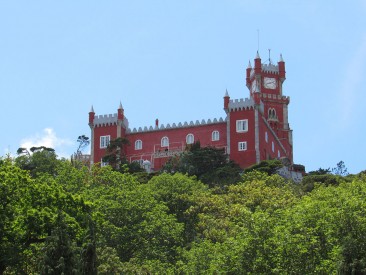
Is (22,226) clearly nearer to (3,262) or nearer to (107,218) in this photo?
(3,262)

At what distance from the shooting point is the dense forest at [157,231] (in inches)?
1199

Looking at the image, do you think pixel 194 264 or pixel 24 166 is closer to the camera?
pixel 194 264

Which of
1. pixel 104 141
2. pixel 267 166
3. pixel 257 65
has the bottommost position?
pixel 267 166

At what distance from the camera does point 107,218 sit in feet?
149

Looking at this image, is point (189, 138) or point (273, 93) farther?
point (273, 93)

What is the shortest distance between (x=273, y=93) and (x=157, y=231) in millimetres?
50435

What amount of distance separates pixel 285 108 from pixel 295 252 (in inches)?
2422

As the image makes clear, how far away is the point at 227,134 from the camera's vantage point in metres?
81.3

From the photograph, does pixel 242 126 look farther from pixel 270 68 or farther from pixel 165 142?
pixel 270 68

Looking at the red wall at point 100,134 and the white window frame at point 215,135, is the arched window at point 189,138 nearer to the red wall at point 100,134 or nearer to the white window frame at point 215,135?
the white window frame at point 215,135

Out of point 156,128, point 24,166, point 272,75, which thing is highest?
point 272,75

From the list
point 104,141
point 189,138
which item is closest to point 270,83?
point 189,138

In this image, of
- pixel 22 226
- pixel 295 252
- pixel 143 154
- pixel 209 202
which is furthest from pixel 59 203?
pixel 143 154

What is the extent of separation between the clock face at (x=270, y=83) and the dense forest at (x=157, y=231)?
42.1m
